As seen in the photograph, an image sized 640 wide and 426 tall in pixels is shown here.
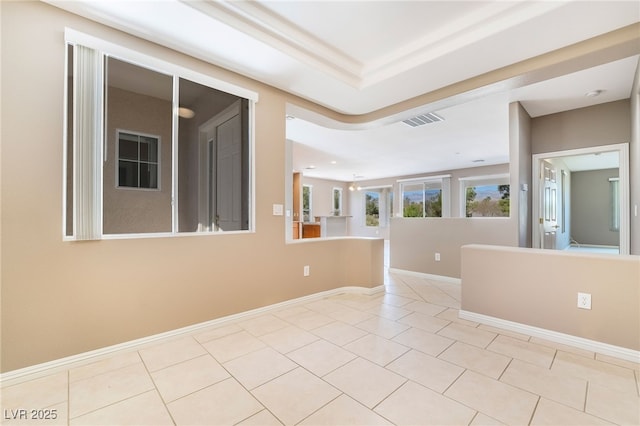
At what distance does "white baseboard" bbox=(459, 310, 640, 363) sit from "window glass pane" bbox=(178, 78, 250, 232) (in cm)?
269

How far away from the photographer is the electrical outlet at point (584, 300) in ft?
7.49

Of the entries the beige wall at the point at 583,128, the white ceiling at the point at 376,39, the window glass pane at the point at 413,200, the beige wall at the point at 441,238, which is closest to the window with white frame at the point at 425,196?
the window glass pane at the point at 413,200

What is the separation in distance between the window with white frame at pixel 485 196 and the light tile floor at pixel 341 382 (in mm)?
6893

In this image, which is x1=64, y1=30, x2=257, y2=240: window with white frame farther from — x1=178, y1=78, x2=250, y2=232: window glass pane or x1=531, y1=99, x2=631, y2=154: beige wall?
x1=531, y1=99, x2=631, y2=154: beige wall

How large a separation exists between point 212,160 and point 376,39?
2.02 metres

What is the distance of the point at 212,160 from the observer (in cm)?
293

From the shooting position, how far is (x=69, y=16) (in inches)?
79.6

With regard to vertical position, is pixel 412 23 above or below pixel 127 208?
above

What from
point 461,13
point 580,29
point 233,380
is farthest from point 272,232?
point 580,29

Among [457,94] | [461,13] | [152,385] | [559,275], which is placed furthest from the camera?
[457,94]

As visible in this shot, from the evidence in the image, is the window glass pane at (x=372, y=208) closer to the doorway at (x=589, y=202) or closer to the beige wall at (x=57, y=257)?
the doorway at (x=589, y=202)

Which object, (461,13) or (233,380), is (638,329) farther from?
(233,380)

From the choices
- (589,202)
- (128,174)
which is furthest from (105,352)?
(589,202)

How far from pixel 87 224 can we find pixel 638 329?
13.9ft
